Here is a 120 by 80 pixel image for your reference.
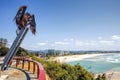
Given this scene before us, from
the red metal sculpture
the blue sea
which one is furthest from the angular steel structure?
the blue sea

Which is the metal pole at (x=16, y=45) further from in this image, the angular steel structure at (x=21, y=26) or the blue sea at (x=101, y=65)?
the blue sea at (x=101, y=65)

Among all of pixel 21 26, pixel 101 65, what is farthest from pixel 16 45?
pixel 101 65

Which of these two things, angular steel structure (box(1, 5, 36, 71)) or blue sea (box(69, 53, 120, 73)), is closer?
angular steel structure (box(1, 5, 36, 71))

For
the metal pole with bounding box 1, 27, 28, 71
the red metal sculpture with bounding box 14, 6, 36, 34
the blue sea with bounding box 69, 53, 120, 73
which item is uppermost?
the red metal sculpture with bounding box 14, 6, 36, 34

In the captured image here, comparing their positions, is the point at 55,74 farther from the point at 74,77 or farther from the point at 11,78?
the point at 11,78

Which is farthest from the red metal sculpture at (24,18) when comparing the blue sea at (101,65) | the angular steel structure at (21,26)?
the blue sea at (101,65)

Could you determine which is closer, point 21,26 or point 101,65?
point 21,26

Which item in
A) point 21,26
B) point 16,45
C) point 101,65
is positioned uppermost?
point 21,26

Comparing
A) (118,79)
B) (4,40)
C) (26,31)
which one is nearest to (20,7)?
(26,31)

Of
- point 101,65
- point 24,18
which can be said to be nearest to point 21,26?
point 24,18

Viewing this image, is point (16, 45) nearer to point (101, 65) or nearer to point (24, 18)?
point (24, 18)

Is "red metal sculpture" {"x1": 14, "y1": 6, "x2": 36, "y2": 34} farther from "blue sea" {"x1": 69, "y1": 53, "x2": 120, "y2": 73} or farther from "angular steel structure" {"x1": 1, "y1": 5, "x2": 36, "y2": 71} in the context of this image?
"blue sea" {"x1": 69, "y1": 53, "x2": 120, "y2": 73}

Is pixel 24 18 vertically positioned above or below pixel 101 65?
above

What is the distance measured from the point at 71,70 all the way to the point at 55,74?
3.07 metres
